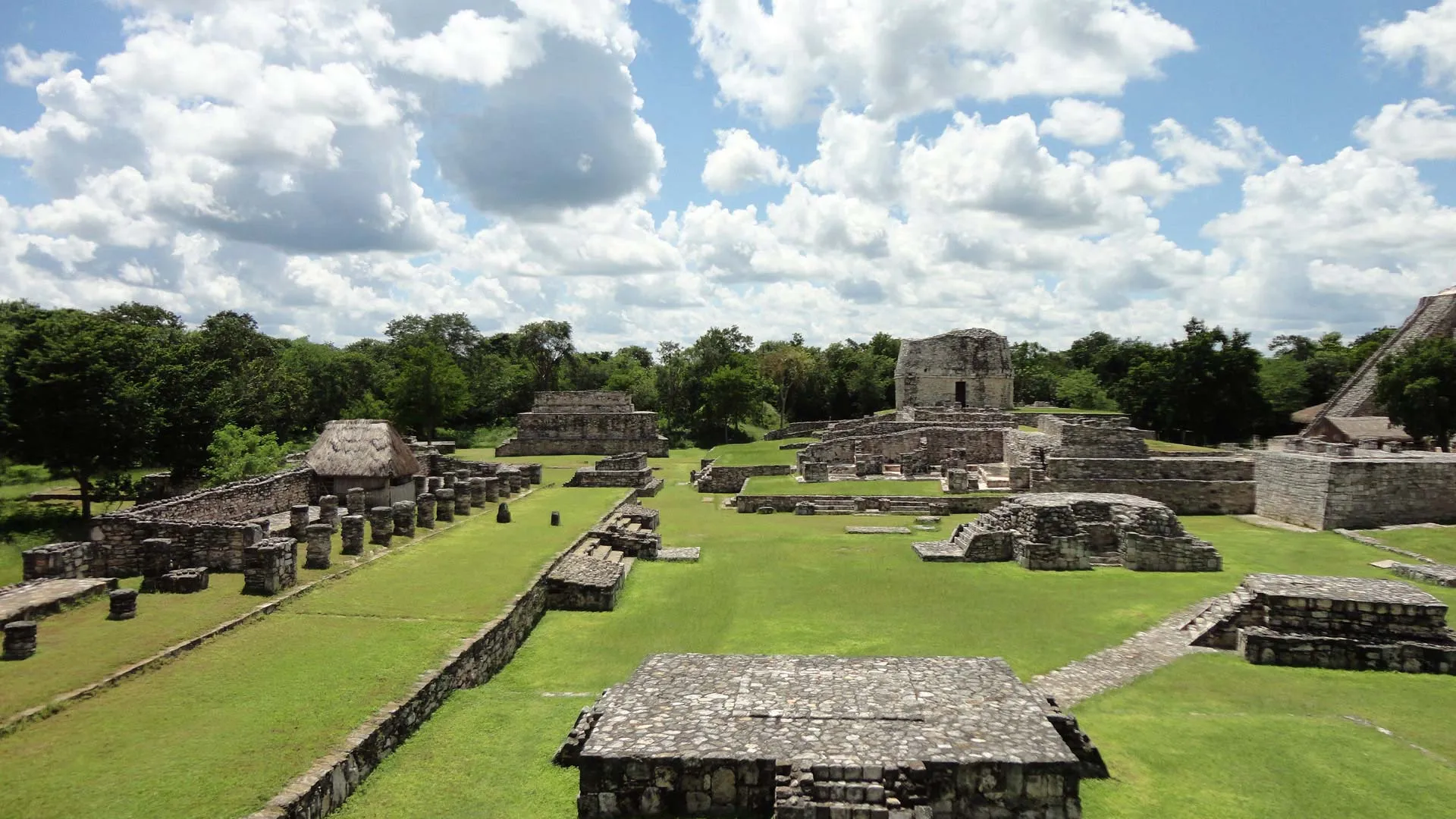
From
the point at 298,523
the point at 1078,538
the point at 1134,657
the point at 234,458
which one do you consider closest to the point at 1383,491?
the point at 1078,538

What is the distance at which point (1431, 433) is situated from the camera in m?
27.9

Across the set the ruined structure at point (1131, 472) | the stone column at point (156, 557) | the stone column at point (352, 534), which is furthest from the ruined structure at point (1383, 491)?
the stone column at point (156, 557)

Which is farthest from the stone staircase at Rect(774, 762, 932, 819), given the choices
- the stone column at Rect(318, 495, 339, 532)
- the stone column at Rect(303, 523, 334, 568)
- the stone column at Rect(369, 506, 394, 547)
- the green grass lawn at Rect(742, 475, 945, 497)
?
the green grass lawn at Rect(742, 475, 945, 497)

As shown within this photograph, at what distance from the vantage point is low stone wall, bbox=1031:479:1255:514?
21.6m

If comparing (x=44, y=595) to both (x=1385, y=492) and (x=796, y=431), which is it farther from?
(x=796, y=431)

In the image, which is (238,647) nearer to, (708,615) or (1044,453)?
(708,615)

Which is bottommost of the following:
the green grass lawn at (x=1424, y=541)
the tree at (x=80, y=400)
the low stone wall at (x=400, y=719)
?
the low stone wall at (x=400, y=719)

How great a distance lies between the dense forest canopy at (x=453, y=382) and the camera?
18.9m

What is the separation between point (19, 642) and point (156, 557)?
344cm

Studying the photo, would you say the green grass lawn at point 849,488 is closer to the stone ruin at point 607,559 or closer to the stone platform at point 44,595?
the stone ruin at point 607,559

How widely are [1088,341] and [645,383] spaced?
54.0 meters

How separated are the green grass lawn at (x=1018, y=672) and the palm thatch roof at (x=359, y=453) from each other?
7.79m

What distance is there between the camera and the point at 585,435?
139 feet

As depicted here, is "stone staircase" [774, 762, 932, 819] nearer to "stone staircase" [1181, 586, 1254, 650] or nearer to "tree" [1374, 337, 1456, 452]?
"stone staircase" [1181, 586, 1254, 650]
